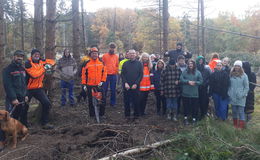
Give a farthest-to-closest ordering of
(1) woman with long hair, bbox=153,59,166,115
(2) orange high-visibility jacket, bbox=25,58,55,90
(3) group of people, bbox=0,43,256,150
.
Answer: (1) woman with long hair, bbox=153,59,166,115
(3) group of people, bbox=0,43,256,150
(2) orange high-visibility jacket, bbox=25,58,55,90

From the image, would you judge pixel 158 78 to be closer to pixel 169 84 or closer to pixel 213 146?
pixel 169 84

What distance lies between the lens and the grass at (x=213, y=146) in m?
3.90

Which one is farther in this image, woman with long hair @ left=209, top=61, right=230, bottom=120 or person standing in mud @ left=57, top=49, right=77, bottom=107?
person standing in mud @ left=57, top=49, right=77, bottom=107

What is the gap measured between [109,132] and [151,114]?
2493mm

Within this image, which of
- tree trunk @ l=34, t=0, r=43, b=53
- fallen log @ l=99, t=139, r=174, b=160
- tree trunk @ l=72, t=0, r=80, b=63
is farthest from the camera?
tree trunk @ l=72, t=0, r=80, b=63

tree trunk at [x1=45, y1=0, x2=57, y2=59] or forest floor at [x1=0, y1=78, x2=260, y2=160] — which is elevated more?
tree trunk at [x1=45, y1=0, x2=57, y2=59]

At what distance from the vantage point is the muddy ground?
4.09 meters

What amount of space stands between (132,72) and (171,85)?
115 centimetres

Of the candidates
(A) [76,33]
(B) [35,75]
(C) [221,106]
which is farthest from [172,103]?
(A) [76,33]

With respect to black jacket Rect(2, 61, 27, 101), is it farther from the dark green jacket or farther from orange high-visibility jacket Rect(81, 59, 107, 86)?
the dark green jacket

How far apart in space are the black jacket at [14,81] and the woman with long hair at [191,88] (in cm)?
398

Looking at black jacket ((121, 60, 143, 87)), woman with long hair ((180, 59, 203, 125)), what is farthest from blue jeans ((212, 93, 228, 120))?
black jacket ((121, 60, 143, 87))

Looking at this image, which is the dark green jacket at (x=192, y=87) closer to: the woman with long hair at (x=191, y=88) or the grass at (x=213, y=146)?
the woman with long hair at (x=191, y=88)

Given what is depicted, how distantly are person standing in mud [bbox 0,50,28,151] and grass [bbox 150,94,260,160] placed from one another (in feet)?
9.95
